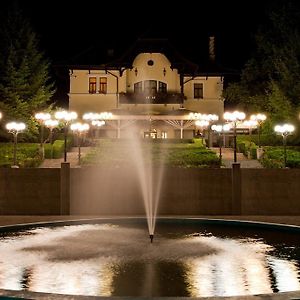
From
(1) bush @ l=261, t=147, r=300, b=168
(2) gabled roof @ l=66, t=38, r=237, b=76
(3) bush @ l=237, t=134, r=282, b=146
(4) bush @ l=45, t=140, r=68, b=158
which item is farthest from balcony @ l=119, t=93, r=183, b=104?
(1) bush @ l=261, t=147, r=300, b=168

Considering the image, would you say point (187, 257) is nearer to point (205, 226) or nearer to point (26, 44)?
point (205, 226)

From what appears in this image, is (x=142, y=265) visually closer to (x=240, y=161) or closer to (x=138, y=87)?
(x=240, y=161)

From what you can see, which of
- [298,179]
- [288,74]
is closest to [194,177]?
[298,179]

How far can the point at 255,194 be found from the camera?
70.0ft

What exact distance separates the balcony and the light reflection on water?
35.3 metres

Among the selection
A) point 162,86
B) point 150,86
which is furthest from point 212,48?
point 150,86

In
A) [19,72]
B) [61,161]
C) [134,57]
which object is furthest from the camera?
[134,57]

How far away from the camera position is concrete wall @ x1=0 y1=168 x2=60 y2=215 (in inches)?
842

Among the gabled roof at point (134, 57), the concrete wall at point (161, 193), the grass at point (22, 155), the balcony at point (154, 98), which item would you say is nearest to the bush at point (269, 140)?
the balcony at point (154, 98)

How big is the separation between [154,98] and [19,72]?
1374cm

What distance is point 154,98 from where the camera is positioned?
169 feet

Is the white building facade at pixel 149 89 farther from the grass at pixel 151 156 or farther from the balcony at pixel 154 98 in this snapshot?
the grass at pixel 151 156

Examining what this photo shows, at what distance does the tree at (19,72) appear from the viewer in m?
42.7

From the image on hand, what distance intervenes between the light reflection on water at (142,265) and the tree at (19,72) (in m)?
27.4
